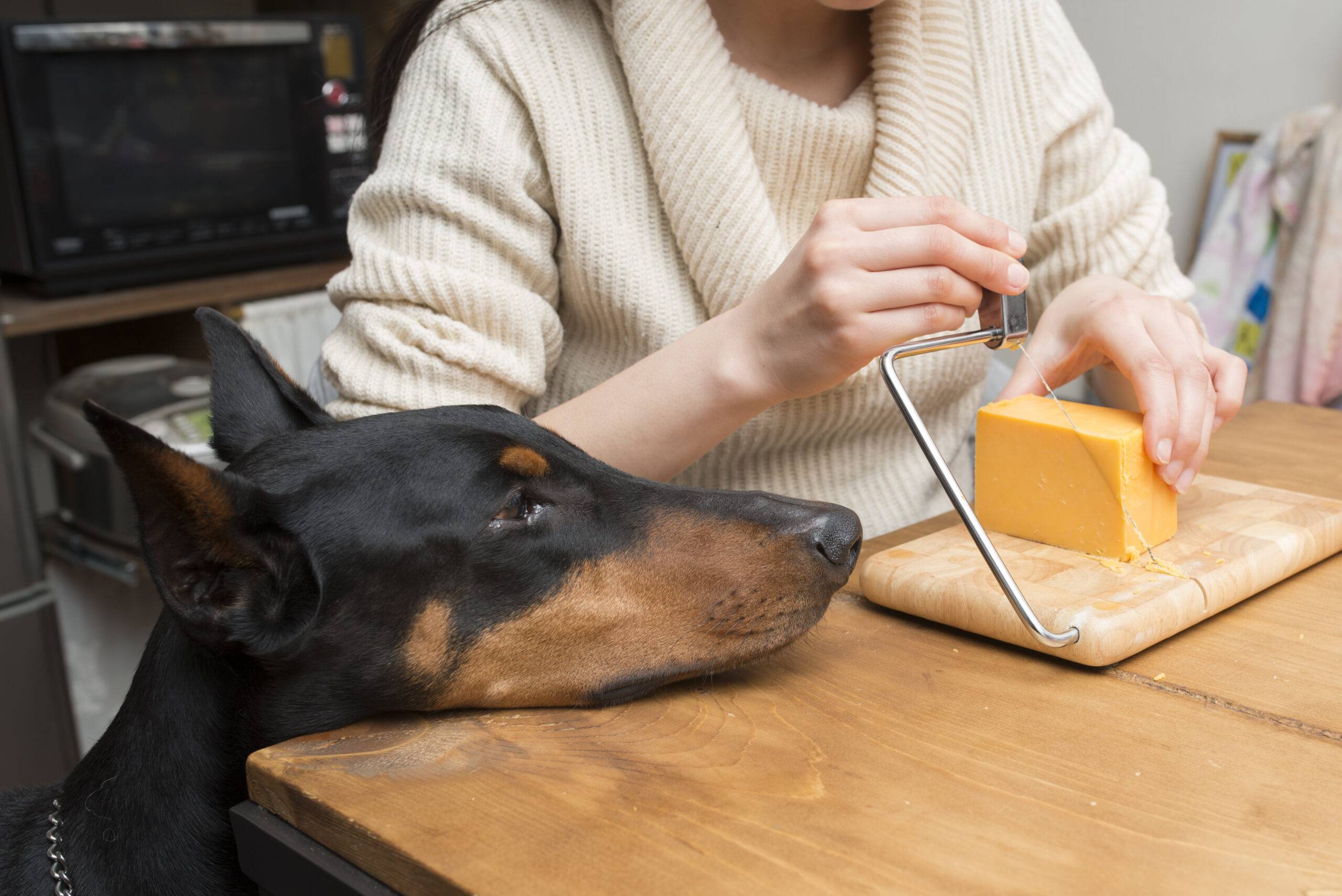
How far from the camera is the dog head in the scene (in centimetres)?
77

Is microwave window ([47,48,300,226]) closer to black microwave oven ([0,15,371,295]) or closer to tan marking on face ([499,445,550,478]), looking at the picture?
black microwave oven ([0,15,371,295])

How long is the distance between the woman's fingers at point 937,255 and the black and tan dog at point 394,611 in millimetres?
237

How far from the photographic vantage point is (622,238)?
1315 mm

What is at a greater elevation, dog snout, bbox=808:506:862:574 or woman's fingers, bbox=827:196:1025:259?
woman's fingers, bbox=827:196:1025:259

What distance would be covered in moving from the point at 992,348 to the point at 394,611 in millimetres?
594

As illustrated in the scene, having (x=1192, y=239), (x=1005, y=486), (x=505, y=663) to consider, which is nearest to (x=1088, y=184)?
(x=1005, y=486)

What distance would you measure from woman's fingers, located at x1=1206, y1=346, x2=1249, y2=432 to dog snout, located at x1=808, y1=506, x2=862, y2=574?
44 cm

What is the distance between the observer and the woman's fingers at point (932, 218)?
3.13 ft

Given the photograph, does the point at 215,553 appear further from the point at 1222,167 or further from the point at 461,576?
the point at 1222,167

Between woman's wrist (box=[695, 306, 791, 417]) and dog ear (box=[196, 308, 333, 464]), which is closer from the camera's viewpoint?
dog ear (box=[196, 308, 333, 464])

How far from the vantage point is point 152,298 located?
247 centimetres

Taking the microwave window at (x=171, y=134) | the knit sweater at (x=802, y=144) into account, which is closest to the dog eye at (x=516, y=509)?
the knit sweater at (x=802, y=144)

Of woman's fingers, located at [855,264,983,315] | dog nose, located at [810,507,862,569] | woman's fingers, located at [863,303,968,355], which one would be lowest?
dog nose, located at [810,507,862,569]

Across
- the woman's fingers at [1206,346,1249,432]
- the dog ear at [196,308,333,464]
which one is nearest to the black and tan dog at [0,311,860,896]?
the dog ear at [196,308,333,464]
